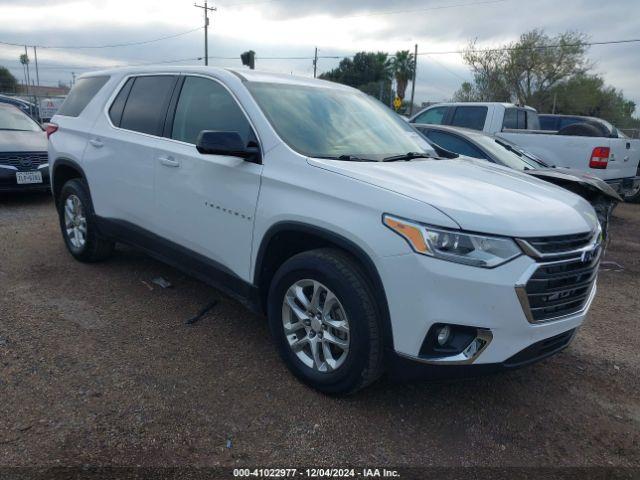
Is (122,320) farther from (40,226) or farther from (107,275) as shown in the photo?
(40,226)

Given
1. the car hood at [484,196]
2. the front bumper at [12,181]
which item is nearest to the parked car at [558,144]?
the car hood at [484,196]

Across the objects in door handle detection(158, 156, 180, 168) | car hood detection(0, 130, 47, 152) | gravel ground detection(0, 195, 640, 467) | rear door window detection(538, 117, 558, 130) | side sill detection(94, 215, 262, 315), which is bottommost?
gravel ground detection(0, 195, 640, 467)

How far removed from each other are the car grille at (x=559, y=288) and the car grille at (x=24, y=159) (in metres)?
7.83

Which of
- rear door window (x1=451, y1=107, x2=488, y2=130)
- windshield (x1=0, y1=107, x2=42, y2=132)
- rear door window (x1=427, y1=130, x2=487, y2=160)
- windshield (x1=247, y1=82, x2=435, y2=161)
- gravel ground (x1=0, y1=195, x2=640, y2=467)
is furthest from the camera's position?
rear door window (x1=451, y1=107, x2=488, y2=130)

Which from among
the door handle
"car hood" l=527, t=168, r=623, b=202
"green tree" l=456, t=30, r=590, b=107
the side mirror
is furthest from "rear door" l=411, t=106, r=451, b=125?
"green tree" l=456, t=30, r=590, b=107

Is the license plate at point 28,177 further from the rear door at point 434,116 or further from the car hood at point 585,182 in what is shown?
the car hood at point 585,182

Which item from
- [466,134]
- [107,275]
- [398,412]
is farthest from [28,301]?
[466,134]

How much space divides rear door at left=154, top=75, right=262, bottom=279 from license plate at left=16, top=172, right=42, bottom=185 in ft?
16.4

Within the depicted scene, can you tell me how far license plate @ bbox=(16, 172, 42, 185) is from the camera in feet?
25.4

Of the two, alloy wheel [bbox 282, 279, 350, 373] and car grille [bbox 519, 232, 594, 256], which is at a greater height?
car grille [bbox 519, 232, 594, 256]

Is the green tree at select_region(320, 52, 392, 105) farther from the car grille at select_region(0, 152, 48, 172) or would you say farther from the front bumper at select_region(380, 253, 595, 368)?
the front bumper at select_region(380, 253, 595, 368)

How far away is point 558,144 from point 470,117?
1805 millimetres

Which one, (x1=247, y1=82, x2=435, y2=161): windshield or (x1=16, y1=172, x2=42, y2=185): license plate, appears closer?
(x1=247, y1=82, x2=435, y2=161): windshield

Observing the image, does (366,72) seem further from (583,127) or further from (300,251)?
(300,251)
